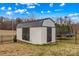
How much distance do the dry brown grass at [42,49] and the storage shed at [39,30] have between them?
6 cm

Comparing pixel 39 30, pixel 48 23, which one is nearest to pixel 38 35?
pixel 39 30

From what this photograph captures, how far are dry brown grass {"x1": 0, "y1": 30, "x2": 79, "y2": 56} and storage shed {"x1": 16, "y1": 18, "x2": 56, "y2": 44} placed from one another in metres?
0.06

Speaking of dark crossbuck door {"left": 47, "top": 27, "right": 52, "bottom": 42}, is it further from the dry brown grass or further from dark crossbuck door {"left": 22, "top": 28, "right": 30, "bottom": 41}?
dark crossbuck door {"left": 22, "top": 28, "right": 30, "bottom": 41}

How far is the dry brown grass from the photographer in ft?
7.93

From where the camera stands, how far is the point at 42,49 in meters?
2.42

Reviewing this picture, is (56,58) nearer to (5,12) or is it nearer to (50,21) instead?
(50,21)

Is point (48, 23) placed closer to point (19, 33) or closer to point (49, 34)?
point (49, 34)

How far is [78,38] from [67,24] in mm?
176

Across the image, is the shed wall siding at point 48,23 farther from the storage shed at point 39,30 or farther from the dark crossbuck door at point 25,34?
the dark crossbuck door at point 25,34

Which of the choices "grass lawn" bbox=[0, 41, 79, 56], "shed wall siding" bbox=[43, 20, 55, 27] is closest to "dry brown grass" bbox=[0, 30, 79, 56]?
"grass lawn" bbox=[0, 41, 79, 56]

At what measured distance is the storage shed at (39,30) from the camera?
2.42m

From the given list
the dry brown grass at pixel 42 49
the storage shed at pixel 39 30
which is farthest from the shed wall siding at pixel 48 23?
the dry brown grass at pixel 42 49

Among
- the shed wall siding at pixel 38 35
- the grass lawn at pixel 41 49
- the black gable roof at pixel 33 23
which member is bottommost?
the grass lawn at pixel 41 49

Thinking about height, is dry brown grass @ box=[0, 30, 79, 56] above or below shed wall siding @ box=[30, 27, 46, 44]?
below
